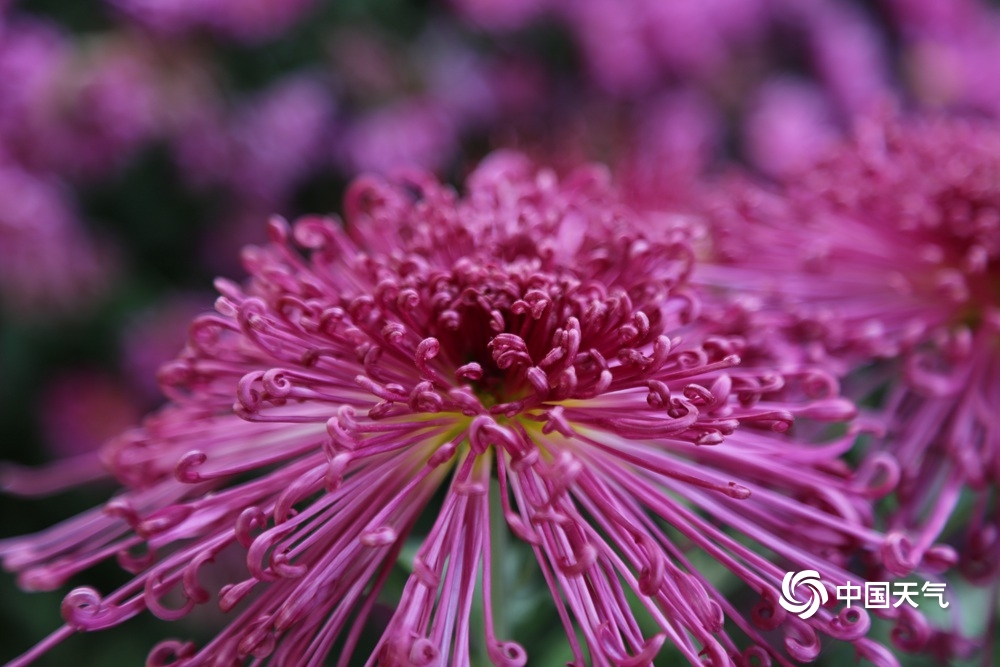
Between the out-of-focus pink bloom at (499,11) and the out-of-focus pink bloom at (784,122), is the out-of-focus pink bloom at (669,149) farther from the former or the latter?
the out-of-focus pink bloom at (499,11)

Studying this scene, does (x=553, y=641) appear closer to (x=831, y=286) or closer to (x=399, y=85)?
(x=831, y=286)

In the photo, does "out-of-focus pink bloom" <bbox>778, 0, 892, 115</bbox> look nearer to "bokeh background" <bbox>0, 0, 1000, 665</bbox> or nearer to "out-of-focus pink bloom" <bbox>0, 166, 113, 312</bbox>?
"bokeh background" <bbox>0, 0, 1000, 665</bbox>

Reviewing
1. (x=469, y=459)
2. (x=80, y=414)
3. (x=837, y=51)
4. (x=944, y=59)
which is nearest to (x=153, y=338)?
(x=80, y=414)

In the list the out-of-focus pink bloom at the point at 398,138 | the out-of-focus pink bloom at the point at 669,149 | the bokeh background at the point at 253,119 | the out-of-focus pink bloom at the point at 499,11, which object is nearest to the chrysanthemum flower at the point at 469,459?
the out-of-focus pink bloom at the point at 669,149

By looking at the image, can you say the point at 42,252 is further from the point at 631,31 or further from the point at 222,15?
the point at 631,31

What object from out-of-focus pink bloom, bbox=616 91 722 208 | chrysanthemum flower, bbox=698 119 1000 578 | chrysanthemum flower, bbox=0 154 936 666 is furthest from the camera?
out-of-focus pink bloom, bbox=616 91 722 208

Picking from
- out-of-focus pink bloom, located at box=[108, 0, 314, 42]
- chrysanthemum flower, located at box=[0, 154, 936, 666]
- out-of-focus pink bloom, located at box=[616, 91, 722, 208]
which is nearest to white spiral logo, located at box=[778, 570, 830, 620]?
chrysanthemum flower, located at box=[0, 154, 936, 666]
